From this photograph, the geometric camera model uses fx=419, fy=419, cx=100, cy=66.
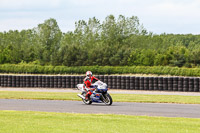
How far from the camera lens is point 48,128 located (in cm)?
1150

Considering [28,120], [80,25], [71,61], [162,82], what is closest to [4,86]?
[162,82]

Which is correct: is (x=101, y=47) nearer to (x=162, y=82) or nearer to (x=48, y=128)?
(x=162, y=82)

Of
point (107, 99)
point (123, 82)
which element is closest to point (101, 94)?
point (107, 99)

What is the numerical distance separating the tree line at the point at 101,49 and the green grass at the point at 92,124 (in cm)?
6621

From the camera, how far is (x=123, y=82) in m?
33.7

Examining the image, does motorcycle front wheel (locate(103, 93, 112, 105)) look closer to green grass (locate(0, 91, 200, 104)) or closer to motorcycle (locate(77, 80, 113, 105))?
motorcycle (locate(77, 80, 113, 105))

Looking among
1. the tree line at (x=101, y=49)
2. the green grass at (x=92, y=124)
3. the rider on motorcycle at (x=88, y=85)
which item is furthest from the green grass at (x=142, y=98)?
the tree line at (x=101, y=49)

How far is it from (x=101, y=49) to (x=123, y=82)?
5686 cm

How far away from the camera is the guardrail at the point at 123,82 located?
31531 millimetres

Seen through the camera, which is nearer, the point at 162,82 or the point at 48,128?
the point at 48,128

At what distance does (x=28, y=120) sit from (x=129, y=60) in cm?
7192

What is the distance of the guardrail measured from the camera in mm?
31531

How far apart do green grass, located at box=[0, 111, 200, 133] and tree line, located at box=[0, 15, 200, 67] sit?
6621cm

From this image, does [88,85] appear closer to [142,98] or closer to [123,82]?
[142,98]
